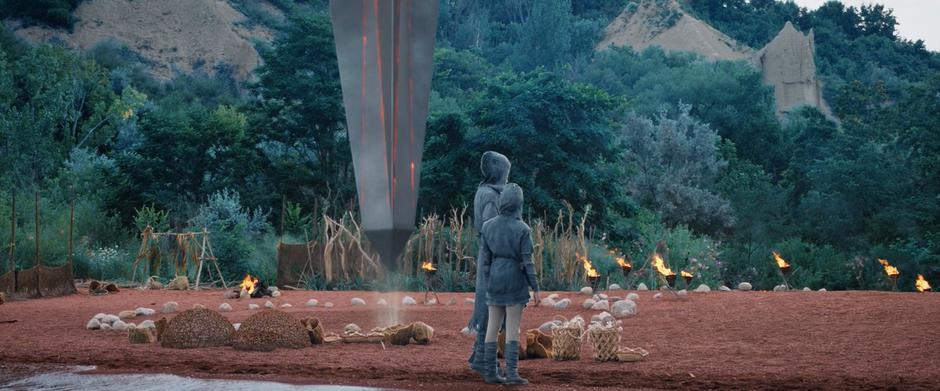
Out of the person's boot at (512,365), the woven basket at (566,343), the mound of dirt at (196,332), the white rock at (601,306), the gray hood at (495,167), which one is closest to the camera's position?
the person's boot at (512,365)

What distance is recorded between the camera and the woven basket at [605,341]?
8.88 metres

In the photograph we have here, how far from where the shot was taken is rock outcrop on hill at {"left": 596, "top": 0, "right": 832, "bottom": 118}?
190ft

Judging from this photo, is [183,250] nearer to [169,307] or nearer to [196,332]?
[169,307]

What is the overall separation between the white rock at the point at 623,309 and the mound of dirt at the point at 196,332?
3989 millimetres

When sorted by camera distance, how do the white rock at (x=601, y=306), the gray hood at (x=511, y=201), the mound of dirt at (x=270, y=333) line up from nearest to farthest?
the gray hood at (x=511, y=201), the mound of dirt at (x=270, y=333), the white rock at (x=601, y=306)

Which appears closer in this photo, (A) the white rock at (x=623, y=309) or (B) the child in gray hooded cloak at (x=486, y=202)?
(B) the child in gray hooded cloak at (x=486, y=202)

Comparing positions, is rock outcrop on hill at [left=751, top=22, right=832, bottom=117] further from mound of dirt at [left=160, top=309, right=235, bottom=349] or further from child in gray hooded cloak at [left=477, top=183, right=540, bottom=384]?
child in gray hooded cloak at [left=477, top=183, right=540, bottom=384]

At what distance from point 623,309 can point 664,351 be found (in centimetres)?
255

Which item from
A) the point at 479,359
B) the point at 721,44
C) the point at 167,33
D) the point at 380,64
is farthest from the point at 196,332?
the point at 721,44

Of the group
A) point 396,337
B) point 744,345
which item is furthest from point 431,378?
point 744,345

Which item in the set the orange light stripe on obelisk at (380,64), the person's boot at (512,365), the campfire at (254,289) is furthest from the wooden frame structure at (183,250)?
the person's boot at (512,365)

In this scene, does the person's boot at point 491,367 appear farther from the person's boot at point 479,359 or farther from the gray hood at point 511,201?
the gray hood at point 511,201

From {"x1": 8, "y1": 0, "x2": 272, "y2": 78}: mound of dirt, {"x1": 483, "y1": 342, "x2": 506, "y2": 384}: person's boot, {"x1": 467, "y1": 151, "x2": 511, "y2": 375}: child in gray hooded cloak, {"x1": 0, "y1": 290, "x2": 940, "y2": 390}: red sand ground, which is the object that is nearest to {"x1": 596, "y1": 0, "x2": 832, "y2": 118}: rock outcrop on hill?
Answer: {"x1": 8, "y1": 0, "x2": 272, "y2": 78}: mound of dirt

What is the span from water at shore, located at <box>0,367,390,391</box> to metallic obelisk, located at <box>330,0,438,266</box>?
8.24 ft
